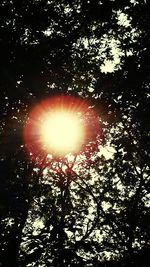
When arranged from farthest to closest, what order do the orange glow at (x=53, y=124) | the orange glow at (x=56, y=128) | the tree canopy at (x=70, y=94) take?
the orange glow at (x=56, y=128), the orange glow at (x=53, y=124), the tree canopy at (x=70, y=94)

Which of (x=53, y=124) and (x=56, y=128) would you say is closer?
(x=53, y=124)

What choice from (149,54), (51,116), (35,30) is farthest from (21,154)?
(149,54)

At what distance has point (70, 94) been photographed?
10.9 metres

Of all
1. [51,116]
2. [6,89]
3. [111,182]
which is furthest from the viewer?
→ [111,182]

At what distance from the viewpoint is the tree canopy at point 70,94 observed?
4809 millimetres

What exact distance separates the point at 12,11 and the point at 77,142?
7035 mm

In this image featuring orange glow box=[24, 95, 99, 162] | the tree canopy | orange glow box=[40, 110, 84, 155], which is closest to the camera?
the tree canopy

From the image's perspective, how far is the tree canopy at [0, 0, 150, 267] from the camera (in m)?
4.81

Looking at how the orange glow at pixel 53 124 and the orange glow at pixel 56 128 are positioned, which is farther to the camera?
the orange glow at pixel 56 128

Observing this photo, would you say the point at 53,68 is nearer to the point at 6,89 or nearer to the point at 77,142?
the point at 6,89

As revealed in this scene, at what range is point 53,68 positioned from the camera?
12.6 meters

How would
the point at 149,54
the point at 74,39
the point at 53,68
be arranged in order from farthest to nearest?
1. the point at 74,39
2. the point at 53,68
3. the point at 149,54

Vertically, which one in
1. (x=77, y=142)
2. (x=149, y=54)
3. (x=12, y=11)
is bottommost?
(x=149, y=54)

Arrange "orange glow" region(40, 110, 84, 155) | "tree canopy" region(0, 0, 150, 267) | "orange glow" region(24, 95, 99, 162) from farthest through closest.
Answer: "orange glow" region(40, 110, 84, 155) → "orange glow" region(24, 95, 99, 162) → "tree canopy" region(0, 0, 150, 267)
